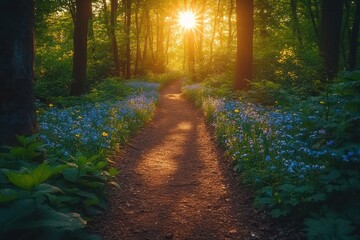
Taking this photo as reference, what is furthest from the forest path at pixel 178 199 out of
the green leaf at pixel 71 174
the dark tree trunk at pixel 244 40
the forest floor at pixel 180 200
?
the dark tree trunk at pixel 244 40

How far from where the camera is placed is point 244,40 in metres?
13.0

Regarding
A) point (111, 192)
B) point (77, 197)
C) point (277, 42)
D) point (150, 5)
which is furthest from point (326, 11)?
point (150, 5)

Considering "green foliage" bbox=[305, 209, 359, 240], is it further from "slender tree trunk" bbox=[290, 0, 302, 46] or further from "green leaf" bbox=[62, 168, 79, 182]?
"slender tree trunk" bbox=[290, 0, 302, 46]

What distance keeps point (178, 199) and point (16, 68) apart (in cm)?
326

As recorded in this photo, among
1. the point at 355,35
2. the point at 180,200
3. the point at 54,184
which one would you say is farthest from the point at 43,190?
the point at 355,35

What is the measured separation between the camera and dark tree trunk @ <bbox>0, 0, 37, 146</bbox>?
414 cm

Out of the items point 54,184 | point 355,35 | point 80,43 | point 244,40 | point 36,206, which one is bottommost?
→ point 54,184

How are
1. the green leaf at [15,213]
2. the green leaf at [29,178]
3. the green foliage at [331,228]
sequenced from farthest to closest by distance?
the green foliage at [331,228] → the green leaf at [29,178] → the green leaf at [15,213]

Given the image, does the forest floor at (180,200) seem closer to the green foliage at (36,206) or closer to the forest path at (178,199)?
the forest path at (178,199)

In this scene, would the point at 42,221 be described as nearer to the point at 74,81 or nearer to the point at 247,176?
the point at 247,176

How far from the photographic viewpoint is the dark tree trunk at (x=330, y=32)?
10915 mm

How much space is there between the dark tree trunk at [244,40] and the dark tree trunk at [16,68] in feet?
31.8

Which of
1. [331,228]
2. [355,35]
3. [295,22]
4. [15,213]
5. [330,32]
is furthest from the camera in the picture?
[295,22]

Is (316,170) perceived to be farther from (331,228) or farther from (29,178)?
(29,178)
